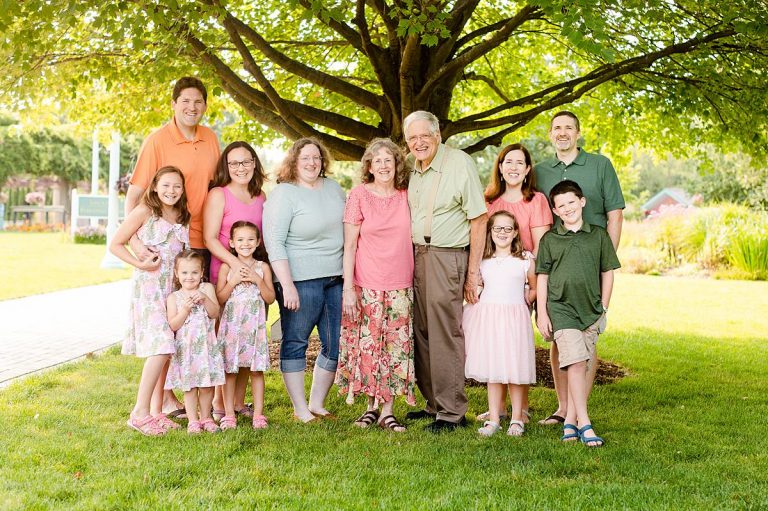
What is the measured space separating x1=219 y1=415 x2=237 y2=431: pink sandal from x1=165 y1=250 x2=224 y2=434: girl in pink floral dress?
61 millimetres

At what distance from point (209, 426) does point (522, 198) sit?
274cm

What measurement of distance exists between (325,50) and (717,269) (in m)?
13.3

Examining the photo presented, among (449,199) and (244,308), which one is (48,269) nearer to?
(244,308)

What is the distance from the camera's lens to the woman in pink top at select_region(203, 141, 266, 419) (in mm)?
5391

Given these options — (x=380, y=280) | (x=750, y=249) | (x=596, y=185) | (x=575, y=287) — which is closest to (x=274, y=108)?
(x=380, y=280)

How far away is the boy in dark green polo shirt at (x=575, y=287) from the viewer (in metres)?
5.17

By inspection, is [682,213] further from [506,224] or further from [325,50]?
[506,224]

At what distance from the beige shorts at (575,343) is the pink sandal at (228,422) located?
2.32 metres

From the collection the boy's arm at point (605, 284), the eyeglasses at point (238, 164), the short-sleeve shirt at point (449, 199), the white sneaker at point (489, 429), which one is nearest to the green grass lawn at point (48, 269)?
Answer: the eyeglasses at point (238, 164)

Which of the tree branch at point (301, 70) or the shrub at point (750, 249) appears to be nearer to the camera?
the tree branch at point (301, 70)

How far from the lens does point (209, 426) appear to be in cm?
530

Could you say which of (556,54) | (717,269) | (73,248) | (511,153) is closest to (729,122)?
(556,54)

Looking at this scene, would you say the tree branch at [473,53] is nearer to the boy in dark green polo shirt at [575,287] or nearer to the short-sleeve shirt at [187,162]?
the boy in dark green polo shirt at [575,287]

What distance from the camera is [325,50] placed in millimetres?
10086
